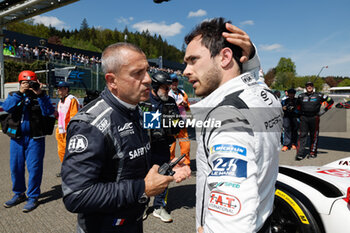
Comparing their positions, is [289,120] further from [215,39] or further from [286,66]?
[286,66]

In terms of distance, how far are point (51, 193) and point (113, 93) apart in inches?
129

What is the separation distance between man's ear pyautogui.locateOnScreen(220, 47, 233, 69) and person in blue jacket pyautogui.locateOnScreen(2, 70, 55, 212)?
3.35m

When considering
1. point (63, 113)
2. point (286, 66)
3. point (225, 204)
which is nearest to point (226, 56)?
point (225, 204)

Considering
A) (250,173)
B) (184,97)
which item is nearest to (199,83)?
(250,173)

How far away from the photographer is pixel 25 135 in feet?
11.6

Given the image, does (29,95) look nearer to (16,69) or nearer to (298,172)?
(298,172)

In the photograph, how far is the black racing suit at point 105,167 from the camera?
1.20m

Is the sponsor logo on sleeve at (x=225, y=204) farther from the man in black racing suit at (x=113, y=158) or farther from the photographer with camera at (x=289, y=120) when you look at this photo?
the photographer with camera at (x=289, y=120)

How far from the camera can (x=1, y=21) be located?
14.8 m

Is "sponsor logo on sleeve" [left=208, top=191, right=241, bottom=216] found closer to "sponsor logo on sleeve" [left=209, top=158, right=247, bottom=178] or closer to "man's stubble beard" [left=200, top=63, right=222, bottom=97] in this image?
"sponsor logo on sleeve" [left=209, top=158, right=247, bottom=178]

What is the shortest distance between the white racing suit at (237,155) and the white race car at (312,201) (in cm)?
112

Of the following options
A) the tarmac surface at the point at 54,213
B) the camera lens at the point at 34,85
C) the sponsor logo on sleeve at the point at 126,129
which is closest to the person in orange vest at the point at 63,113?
the tarmac surface at the point at 54,213

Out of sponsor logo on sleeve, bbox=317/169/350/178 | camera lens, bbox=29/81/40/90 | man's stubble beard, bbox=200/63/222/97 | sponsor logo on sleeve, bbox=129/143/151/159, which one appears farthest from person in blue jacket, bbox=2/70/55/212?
sponsor logo on sleeve, bbox=317/169/350/178

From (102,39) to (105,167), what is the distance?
114 metres
